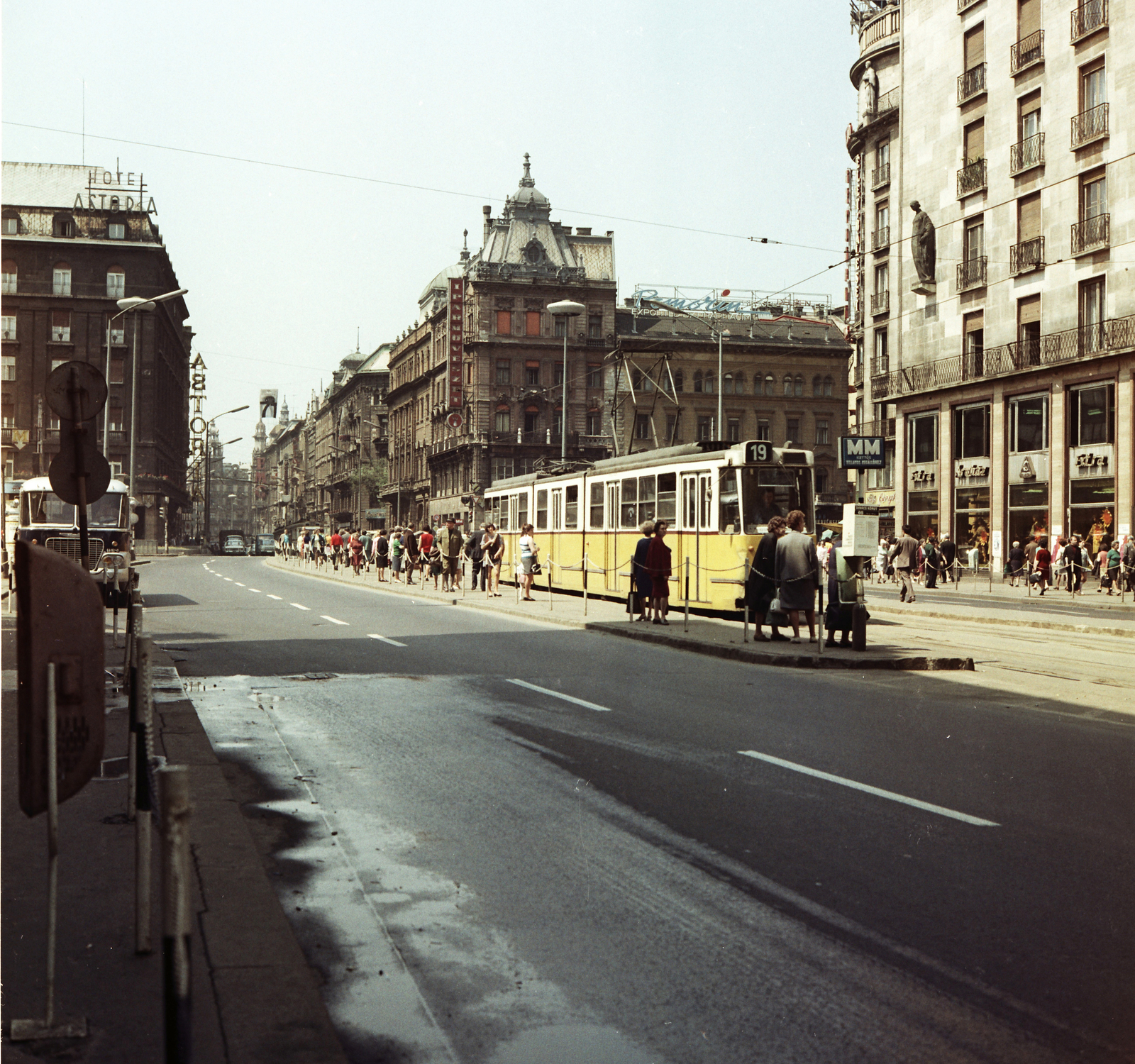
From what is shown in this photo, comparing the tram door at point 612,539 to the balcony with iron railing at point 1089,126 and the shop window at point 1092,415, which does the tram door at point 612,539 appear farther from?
the balcony with iron railing at point 1089,126

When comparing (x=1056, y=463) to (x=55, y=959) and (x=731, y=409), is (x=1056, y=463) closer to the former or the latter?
(x=55, y=959)

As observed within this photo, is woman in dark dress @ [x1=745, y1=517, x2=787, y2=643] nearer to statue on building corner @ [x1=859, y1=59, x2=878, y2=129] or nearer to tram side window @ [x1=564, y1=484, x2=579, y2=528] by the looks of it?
tram side window @ [x1=564, y1=484, x2=579, y2=528]

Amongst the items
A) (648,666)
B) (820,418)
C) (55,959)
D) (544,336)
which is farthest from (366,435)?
(55,959)

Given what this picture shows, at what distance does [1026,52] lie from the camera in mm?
41375

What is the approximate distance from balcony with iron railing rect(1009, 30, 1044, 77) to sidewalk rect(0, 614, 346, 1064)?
41287 mm

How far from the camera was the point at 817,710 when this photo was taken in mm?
11258

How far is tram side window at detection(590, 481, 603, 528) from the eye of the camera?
2880 cm

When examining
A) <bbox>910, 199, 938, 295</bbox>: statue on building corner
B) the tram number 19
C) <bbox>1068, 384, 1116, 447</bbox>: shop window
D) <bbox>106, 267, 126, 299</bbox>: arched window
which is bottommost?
the tram number 19

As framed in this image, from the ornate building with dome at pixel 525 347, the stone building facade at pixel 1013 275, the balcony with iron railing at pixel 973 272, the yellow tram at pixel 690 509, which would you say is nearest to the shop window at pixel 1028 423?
the stone building facade at pixel 1013 275

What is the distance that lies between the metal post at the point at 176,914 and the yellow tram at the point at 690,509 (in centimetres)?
1601

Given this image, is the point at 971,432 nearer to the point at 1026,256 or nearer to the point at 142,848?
the point at 1026,256

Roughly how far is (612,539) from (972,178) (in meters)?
24.2

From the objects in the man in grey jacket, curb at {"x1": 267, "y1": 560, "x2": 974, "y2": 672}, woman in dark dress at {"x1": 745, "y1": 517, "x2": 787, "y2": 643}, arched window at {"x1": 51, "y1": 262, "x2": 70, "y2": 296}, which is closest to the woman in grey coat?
woman in dark dress at {"x1": 745, "y1": 517, "x2": 787, "y2": 643}

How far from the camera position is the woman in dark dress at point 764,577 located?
17.7 meters
